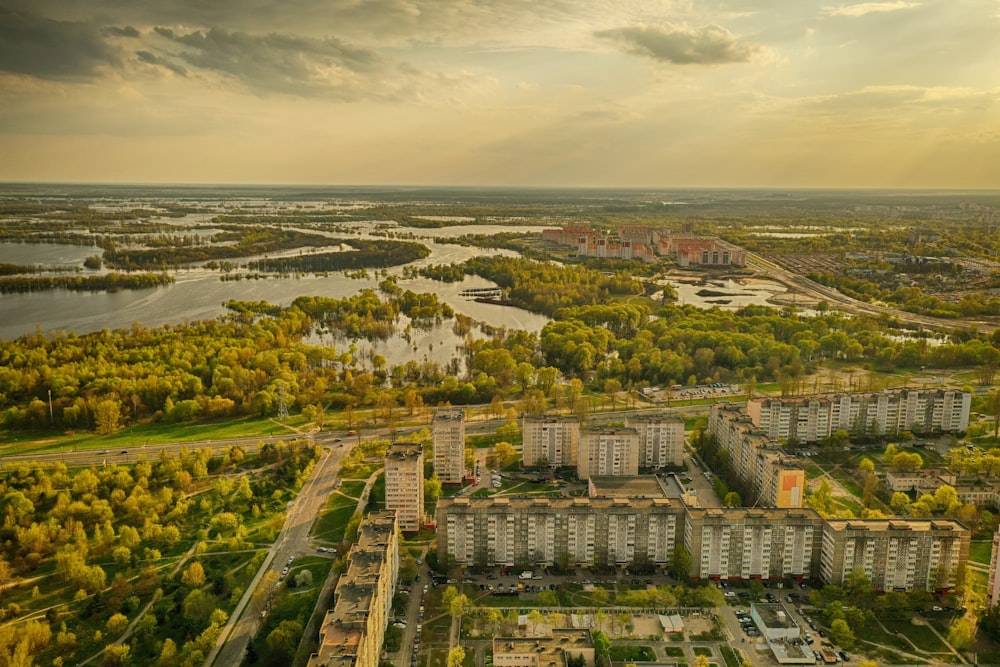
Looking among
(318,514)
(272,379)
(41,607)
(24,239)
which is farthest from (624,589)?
(24,239)

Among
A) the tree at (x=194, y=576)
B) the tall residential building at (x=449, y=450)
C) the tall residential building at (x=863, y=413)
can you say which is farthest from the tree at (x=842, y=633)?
the tree at (x=194, y=576)

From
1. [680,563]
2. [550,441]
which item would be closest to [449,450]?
[550,441]

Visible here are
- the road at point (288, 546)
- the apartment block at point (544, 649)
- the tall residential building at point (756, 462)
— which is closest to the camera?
the apartment block at point (544, 649)

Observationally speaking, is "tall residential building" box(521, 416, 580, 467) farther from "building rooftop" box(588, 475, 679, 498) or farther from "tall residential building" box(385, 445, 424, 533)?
"tall residential building" box(385, 445, 424, 533)

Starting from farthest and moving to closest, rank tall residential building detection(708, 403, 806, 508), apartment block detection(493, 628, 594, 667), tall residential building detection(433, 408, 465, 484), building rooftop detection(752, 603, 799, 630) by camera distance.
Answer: tall residential building detection(433, 408, 465, 484)
tall residential building detection(708, 403, 806, 508)
building rooftop detection(752, 603, 799, 630)
apartment block detection(493, 628, 594, 667)

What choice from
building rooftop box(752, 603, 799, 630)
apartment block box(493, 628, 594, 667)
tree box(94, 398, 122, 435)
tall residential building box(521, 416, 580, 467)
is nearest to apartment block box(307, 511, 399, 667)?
apartment block box(493, 628, 594, 667)

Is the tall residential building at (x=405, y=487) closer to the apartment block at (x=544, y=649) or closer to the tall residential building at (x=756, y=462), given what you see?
the apartment block at (x=544, y=649)
